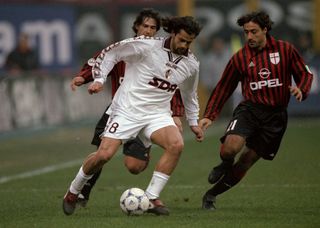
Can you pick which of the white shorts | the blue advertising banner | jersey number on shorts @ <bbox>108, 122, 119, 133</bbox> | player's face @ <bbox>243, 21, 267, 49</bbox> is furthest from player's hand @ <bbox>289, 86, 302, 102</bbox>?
the blue advertising banner

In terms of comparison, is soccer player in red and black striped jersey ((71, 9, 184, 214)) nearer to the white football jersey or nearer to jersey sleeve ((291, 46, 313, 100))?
the white football jersey

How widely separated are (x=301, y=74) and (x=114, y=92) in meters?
1.86

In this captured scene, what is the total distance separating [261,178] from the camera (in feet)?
45.8

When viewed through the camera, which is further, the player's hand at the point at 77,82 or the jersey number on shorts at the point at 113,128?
the player's hand at the point at 77,82

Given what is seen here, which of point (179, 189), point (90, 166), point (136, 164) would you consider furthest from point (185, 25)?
point (179, 189)

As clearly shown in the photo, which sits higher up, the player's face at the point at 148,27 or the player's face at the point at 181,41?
the player's face at the point at 181,41

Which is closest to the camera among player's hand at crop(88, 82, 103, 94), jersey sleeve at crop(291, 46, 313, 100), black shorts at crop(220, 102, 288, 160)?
player's hand at crop(88, 82, 103, 94)

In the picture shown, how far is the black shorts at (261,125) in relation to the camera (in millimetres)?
10812

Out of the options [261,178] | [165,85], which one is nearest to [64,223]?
[165,85]

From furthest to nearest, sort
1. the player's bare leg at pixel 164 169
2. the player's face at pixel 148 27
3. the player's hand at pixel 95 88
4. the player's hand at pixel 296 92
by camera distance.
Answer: the player's face at pixel 148 27 → the player's hand at pixel 296 92 → the player's bare leg at pixel 164 169 → the player's hand at pixel 95 88

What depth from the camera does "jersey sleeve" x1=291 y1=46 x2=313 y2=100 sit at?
10.6 meters

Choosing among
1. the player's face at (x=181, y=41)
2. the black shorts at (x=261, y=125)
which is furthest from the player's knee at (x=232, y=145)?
the player's face at (x=181, y=41)

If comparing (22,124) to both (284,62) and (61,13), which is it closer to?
(61,13)

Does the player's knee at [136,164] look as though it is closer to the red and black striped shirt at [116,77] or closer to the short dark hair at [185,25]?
the red and black striped shirt at [116,77]
